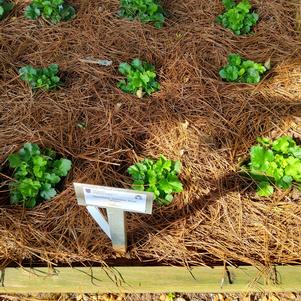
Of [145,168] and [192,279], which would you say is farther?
[145,168]

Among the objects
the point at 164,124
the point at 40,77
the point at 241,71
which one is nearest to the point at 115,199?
the point at 164,124

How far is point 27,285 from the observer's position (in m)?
1.56

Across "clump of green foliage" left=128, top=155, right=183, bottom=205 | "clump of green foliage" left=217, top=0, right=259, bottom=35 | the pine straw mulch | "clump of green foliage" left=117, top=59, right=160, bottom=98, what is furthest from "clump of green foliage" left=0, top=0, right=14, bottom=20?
"clump of green foliage" left=128, top=155, right=183, bottom=205

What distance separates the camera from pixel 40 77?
84.1 inches

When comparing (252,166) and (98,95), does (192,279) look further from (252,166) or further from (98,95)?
(98,95)

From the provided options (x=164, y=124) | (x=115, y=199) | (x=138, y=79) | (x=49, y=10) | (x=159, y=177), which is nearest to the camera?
(x=115, y=199)

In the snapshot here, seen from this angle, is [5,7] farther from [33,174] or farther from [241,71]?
[241,71]

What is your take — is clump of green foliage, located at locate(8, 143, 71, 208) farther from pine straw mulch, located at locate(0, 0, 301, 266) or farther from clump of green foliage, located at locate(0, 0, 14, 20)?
clump of green foliage, located at locate(0, 0, 14, 20)

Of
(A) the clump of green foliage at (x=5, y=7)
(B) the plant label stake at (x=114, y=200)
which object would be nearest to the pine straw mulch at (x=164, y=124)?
(A) the clump of green foliage at (x=5, y=7)

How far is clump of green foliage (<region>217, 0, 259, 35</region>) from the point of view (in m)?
2.51

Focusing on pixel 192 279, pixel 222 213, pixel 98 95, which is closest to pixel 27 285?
pixel 192 279

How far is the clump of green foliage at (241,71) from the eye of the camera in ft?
7.33

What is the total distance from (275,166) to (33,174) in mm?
1166

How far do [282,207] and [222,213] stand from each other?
0.30m
